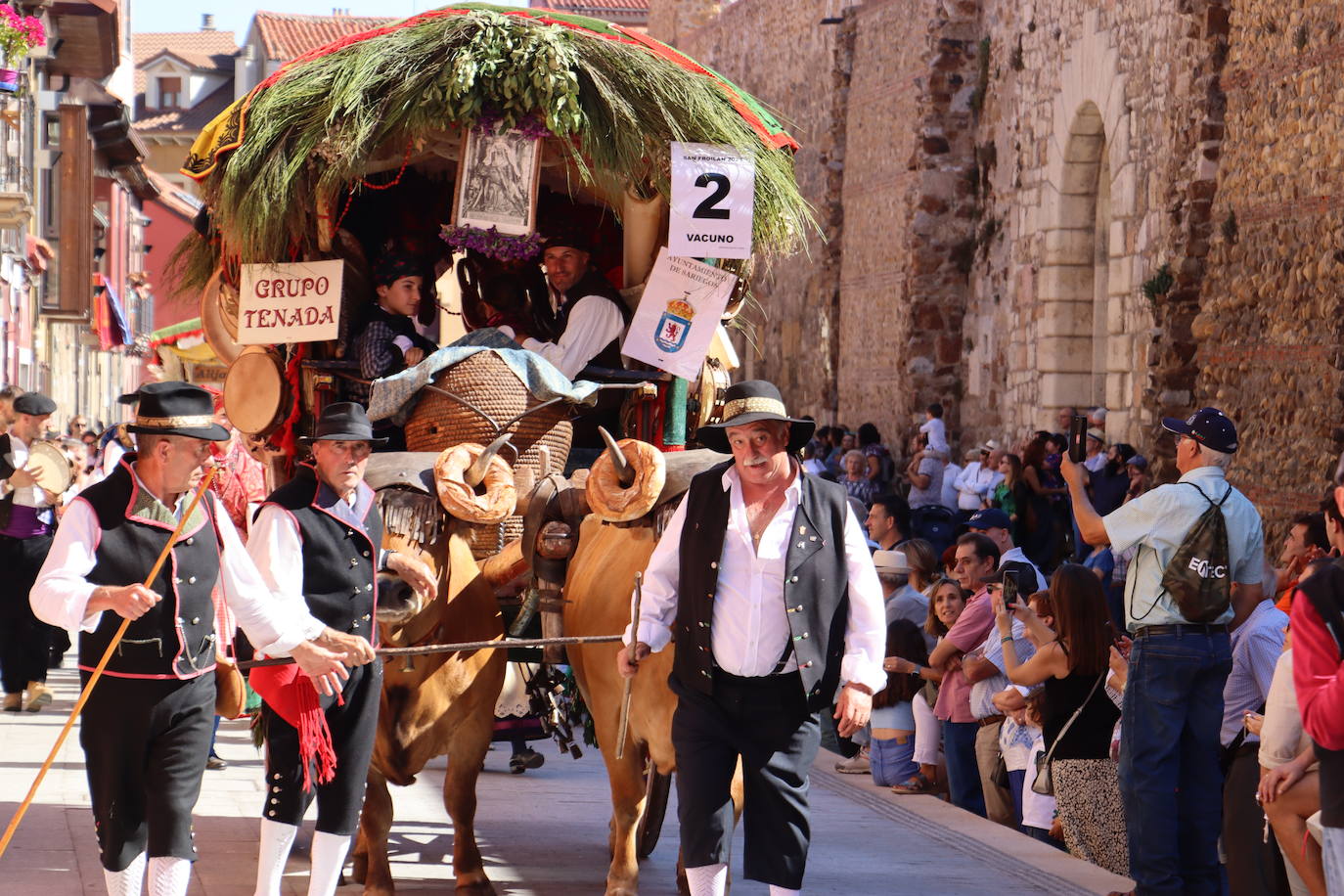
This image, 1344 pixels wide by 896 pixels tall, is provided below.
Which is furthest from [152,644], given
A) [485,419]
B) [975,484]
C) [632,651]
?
[975,484]

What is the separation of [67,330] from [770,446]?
33.1m

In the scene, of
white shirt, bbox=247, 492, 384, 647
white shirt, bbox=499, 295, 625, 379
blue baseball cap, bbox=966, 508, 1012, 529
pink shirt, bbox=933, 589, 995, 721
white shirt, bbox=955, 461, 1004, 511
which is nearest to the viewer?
white shirt, bbox=247, 492, 384, 647

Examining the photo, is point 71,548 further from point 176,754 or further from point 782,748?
point 782,748

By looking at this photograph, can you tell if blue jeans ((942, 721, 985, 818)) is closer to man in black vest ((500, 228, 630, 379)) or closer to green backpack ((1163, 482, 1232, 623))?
green backpack ((1163, 482, 1232, 623))

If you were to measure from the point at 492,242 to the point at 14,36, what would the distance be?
6429 mm

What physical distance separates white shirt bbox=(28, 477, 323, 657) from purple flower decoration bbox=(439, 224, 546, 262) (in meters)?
2.89

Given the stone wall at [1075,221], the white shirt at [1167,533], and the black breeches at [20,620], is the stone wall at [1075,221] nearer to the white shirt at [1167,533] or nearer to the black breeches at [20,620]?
the white shirt at [1167,533]

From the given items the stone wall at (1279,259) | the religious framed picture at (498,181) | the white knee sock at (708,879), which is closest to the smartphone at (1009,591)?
the religious framed picture at (498,181)

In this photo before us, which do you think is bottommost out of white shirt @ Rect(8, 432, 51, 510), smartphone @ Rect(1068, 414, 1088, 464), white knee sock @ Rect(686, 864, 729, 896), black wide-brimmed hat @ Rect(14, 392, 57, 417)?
white knee sock @ Rect(686, 864, 729, 896)

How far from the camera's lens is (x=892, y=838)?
8703 mm

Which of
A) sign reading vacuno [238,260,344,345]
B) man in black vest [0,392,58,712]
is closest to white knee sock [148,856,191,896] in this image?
sign reading vacuno [238,260,344,345]

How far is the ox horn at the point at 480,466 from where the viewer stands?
7.29 meters

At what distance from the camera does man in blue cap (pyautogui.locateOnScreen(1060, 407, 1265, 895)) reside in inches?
290

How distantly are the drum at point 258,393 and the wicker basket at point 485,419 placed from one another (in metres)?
0.95
